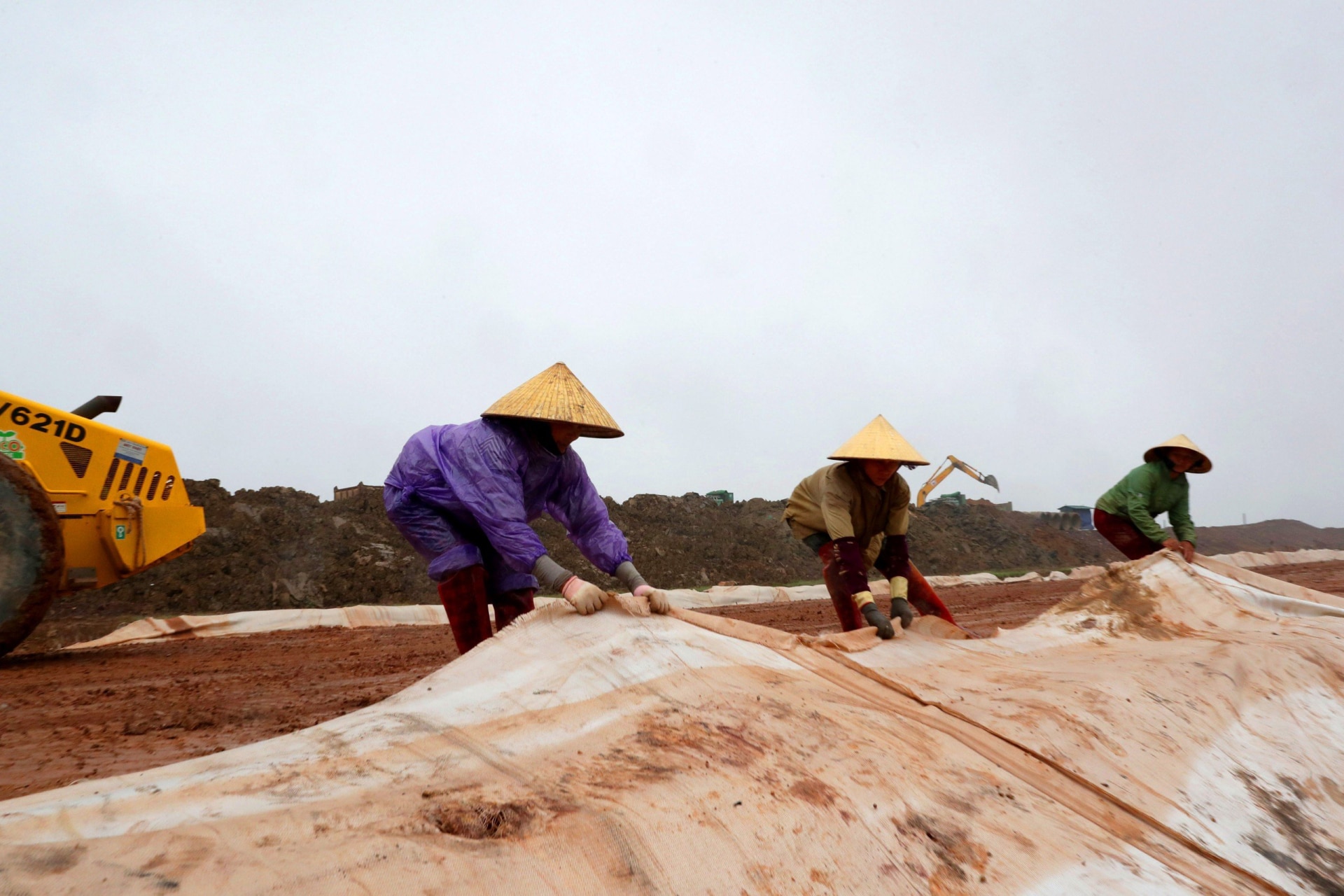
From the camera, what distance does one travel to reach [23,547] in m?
4.33

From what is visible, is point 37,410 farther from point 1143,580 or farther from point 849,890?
point 1143,580

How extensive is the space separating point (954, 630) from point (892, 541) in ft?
3.04

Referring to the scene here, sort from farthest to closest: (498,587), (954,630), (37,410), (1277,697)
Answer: (37,410) → (498,587) → (954,630) → (1277,697)

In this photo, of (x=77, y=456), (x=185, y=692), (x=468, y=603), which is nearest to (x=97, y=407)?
(x=77, y=456)

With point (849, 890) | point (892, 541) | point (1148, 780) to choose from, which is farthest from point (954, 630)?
point (849, 890)

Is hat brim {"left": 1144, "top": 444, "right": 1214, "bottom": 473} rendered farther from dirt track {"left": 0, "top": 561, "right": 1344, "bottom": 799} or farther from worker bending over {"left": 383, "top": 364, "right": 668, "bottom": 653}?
worker bending over {"left": 383, "top": 364, "right": 668, "bottom": 653}

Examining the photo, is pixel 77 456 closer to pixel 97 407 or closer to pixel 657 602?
pixel 97 407

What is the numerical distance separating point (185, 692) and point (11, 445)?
215cm

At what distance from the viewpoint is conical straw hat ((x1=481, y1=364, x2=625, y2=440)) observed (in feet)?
9.53

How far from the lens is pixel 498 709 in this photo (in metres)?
1.76

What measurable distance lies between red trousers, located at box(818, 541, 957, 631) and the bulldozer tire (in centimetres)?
427

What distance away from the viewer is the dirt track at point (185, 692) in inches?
106

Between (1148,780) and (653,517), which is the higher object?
(653,517)

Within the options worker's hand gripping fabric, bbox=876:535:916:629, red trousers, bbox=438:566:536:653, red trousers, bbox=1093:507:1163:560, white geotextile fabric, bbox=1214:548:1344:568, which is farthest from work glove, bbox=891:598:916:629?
white geotextile fabric, bbox=1214:548:1344:568
